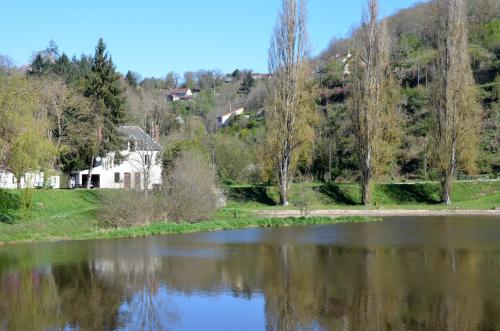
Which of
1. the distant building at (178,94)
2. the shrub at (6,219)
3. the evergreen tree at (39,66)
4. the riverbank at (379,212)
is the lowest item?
the riverbank at (379,212)

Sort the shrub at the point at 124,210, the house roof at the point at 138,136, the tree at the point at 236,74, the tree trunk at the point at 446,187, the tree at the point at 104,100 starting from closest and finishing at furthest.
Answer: the shrub at the point at 124,210
the tree at the point at 104,100
the tree trunk at the point at 446,187
the house roof at the point at 138,136
the tree at the point at 236,74

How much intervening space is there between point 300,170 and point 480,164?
17441 millimetres

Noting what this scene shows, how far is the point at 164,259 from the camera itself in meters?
23.8

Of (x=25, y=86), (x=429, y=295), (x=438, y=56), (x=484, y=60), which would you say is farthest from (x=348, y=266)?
(x=484, y=60)

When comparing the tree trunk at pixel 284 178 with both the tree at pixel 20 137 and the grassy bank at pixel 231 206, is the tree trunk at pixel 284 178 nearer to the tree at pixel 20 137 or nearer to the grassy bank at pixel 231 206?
the grassy bank at pixel 231 206

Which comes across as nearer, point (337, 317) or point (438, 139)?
point (337, 317)

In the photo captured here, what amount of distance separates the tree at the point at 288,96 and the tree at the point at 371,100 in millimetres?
4123

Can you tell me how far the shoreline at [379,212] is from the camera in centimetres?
4235

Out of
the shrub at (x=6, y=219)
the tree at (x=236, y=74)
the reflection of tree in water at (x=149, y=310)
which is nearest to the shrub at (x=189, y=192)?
the shrub at (x=6, y=219)

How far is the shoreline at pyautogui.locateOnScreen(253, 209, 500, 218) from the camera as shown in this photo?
42347mm

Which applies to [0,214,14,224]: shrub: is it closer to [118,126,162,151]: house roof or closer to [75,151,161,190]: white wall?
[118,126,162,151]: house roof

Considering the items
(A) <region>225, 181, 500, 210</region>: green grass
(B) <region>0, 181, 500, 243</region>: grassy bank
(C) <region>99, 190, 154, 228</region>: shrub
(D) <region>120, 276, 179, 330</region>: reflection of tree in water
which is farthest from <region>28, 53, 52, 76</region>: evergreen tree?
(D) <region>120, 276, 179, 330</region>: reflection of tree in water

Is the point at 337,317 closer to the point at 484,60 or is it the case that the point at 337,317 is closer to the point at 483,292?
the point at 483,292

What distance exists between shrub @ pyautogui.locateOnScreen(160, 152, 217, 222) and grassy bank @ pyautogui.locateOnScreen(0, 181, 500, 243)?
121cm
